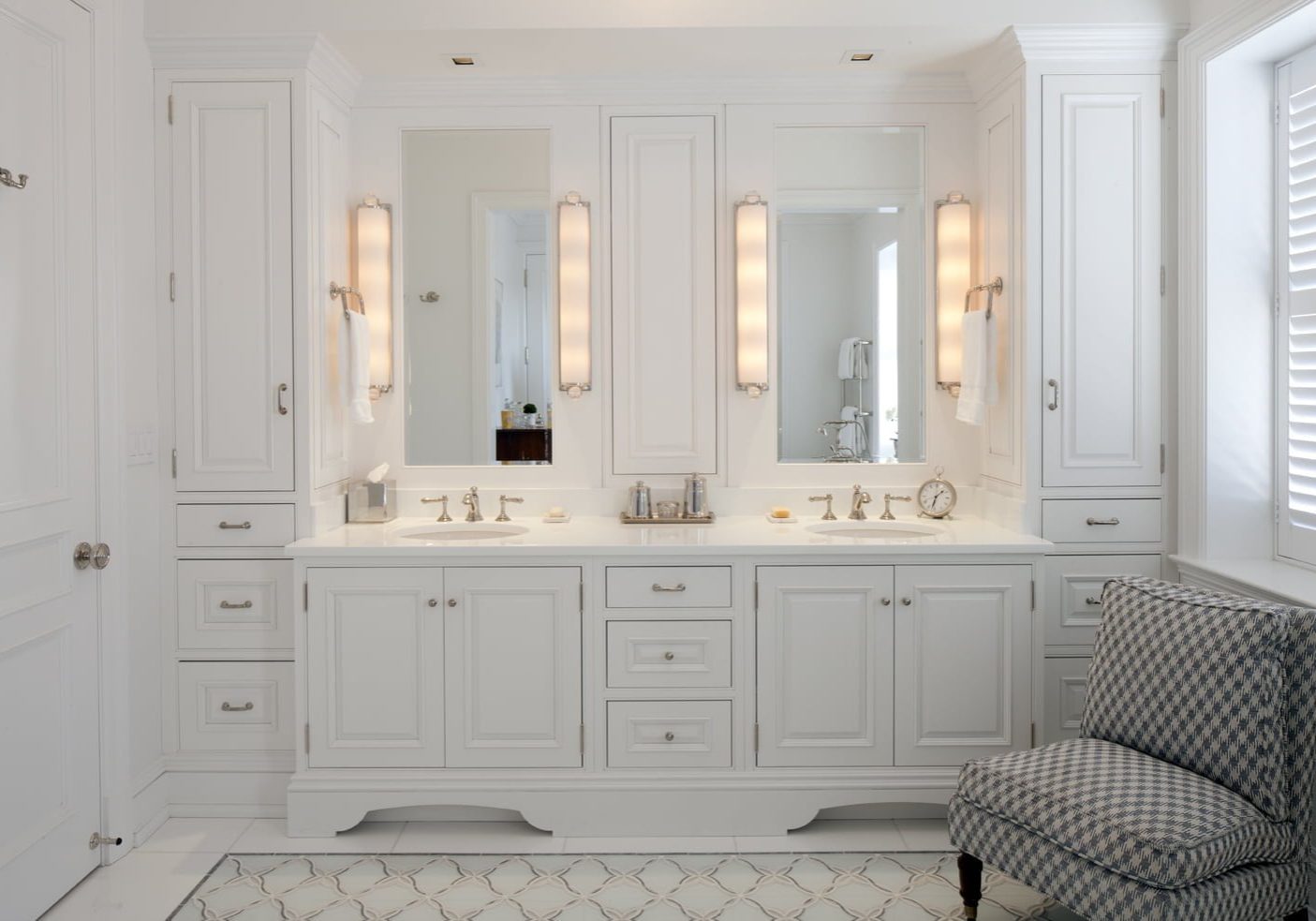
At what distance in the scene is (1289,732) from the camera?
7.21 feet

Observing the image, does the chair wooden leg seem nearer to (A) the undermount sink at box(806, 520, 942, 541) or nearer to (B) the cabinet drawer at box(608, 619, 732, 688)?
(B) the cabinet drawer at box(608, 619, 732, 688)

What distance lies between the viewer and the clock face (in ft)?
11.4

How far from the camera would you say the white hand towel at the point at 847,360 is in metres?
3.51

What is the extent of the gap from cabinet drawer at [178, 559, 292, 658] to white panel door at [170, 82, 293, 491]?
256 mm

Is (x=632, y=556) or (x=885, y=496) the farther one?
(x=885, y=496)

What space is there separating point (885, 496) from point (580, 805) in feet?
4.65

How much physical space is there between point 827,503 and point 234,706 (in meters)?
1.99

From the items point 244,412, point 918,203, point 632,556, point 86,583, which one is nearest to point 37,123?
point 244,412

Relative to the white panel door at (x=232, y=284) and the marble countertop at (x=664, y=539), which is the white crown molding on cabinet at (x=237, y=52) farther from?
the marble countertop at (x=664, y=539)

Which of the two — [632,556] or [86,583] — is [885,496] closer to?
[632,556]

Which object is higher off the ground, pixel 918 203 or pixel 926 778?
pixel 918 203

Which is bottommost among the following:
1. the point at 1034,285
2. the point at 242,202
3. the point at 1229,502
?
the point at 1229,502

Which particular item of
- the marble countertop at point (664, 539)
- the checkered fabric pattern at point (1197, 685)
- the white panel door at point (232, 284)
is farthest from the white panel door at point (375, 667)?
the checkered fabric pattern at point (1197, 685)

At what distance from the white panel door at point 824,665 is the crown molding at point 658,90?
5.26 ft
